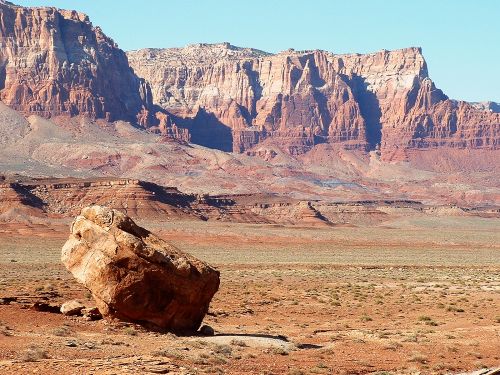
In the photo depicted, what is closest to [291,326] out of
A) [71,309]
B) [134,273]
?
[71,309]

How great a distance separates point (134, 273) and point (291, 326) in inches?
334

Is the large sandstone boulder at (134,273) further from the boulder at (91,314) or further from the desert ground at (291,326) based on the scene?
the boulder at (91,314)

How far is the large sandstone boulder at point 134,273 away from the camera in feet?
87.7

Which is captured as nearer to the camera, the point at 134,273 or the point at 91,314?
the point at 134,273

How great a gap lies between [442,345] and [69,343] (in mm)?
10733

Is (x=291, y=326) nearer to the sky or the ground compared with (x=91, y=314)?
nearer to the ground

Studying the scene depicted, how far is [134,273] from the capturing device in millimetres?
26719

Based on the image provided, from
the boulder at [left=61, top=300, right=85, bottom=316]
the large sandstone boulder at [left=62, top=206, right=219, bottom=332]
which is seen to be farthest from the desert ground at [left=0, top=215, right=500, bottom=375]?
the large sandstone boulder at [left=62, top=206, right=219, bottom=332]

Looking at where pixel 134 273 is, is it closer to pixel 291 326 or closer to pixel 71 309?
pixel 71 309

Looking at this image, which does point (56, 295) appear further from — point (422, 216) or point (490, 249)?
point (422, 216)

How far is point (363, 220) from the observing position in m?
181

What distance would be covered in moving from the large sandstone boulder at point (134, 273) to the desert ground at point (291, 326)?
704 millimetres

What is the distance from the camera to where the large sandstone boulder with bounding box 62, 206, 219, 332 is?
87.7ft

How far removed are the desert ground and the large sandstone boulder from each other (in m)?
0.70
